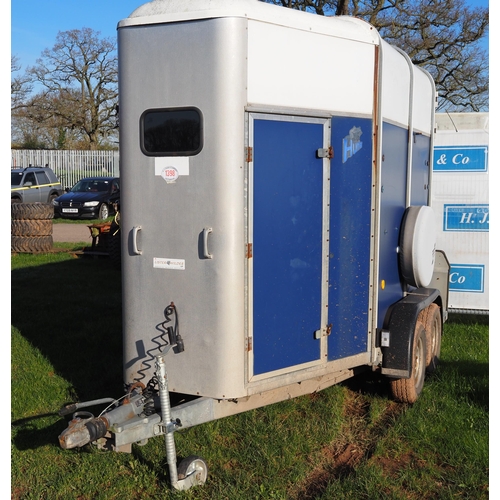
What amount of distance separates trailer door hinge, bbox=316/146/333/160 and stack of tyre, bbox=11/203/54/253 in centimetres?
1214

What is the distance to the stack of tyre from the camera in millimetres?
16047

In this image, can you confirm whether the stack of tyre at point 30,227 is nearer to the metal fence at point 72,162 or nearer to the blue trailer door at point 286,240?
the blue trailer door at point 286,240

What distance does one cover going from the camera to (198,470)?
4832mm

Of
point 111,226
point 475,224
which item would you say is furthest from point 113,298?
point 475,224

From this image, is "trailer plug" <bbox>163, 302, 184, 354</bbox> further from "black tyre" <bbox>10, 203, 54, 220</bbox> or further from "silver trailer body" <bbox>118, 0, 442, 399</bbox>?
"black tyre" <bbox>10, 203, 54, 220</bbox>

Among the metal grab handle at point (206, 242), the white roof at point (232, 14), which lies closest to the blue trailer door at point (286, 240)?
the metal grab handle at point (206, 242)

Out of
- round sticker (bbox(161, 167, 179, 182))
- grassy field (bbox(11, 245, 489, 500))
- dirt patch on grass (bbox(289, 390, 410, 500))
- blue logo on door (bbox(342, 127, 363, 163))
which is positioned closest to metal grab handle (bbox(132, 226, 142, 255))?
round sticker (bbox(161, 167, 179, 182))

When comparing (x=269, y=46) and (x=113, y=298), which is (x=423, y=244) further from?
(x=113, y=298)

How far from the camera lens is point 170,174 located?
4.93 metres

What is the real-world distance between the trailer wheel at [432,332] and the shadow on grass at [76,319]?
3151mm

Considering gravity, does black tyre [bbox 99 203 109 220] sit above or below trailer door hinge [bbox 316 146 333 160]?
below

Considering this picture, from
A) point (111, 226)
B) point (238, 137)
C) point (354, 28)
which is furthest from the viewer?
point (111, 226)

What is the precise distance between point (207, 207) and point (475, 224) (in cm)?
500

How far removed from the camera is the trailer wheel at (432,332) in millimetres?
6820
